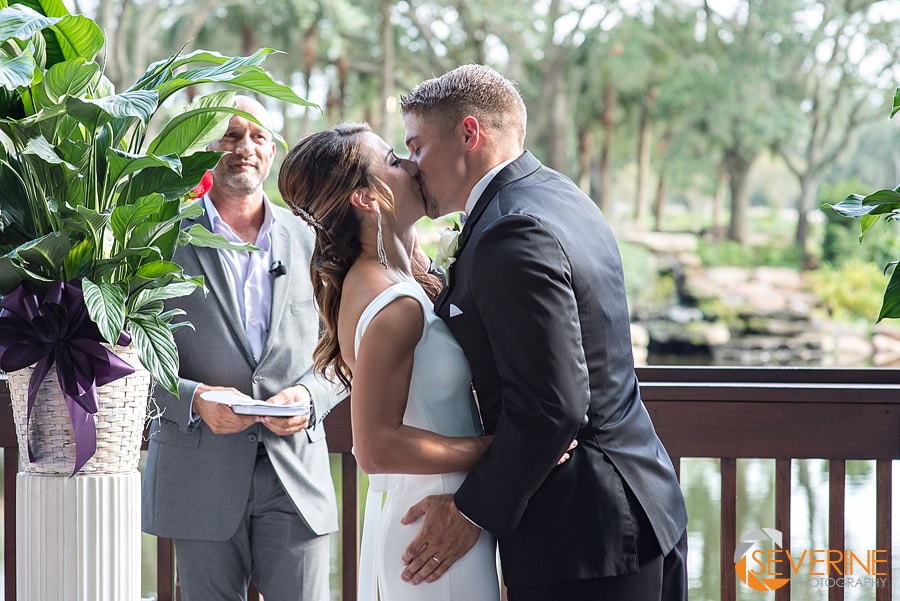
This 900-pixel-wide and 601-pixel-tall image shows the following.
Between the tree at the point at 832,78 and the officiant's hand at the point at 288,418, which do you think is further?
the tree at the point at 832,78

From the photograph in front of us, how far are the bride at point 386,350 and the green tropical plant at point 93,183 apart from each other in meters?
0.17

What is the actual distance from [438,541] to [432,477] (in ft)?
0.37

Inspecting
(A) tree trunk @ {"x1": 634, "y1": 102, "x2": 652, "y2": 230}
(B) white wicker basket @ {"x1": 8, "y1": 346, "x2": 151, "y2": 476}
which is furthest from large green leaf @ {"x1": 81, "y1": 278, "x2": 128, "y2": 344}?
(A) tree trunk @ {"x1": 634, "y1": 102, "x2": 652, "y2": 230}

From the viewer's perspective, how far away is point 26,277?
1.77 m

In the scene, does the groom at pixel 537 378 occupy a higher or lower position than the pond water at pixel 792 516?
higher

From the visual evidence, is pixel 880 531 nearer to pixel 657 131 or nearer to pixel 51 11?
pixel 51 11

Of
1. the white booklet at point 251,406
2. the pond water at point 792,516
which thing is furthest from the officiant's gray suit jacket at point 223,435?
the pond water at point 792,516

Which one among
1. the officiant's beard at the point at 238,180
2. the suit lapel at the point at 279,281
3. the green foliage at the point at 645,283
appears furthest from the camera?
the green foliage at the point at 645,283

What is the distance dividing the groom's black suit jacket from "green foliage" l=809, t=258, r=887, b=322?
15.8 meters

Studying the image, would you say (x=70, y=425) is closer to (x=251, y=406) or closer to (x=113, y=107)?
(x=251, y=406)

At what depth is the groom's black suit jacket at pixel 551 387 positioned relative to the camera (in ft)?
5.14

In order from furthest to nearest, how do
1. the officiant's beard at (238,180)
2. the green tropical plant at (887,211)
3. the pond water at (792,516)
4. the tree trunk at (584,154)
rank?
1. the tree trunk at (584,154)
2. the pond water at (792,516)
3. the officiant's beard at (238,180)
4. the green tropical plant at (887,211)

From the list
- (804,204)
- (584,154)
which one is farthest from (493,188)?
(584,154)

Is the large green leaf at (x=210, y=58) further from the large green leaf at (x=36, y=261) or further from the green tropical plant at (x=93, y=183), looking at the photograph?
the large green leaf at (x=36, y=261)
